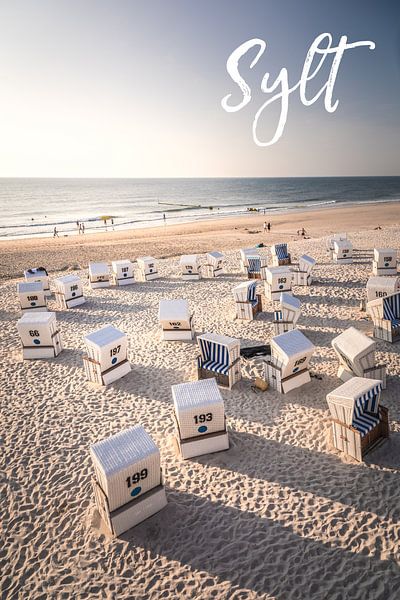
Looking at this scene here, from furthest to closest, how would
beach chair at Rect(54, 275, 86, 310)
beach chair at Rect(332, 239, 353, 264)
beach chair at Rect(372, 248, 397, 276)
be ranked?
1. beach chair at Rect(332, 239, 353, 264)
2. beach chair at Rect(372, 248, 397, 276)
3. beach chair at Rect(54, 275, 86, 310)

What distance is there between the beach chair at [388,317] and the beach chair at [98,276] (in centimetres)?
1546

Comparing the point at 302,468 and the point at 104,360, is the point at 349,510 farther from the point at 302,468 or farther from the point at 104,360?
the point at 104,360

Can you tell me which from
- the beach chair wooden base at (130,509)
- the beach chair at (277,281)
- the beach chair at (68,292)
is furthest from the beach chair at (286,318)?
the beach chair at (68,292)

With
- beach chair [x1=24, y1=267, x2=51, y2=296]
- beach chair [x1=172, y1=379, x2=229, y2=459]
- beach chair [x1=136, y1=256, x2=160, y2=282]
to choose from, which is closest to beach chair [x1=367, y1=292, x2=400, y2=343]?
beach chair [x1=172, y1=379, x2=229, y2=459]

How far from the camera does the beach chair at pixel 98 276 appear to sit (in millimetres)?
21859

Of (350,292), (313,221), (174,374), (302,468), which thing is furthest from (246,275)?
(313,221)

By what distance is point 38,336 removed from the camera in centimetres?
1341

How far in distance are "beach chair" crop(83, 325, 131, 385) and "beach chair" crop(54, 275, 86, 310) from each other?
770 cm

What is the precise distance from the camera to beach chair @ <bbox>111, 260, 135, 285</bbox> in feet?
72.7

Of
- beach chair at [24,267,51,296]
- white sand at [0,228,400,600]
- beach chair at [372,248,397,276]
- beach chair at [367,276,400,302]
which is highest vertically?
beach chair at [24,267,51,296]

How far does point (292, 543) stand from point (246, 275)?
17.4 m

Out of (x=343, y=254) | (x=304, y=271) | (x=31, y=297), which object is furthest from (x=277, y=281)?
(x=31, y=297)

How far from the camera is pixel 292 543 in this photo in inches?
251

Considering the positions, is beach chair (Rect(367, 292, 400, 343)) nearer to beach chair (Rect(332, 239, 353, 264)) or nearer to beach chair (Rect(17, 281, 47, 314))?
beach chair (Rect(332, 239, 353, 264))
